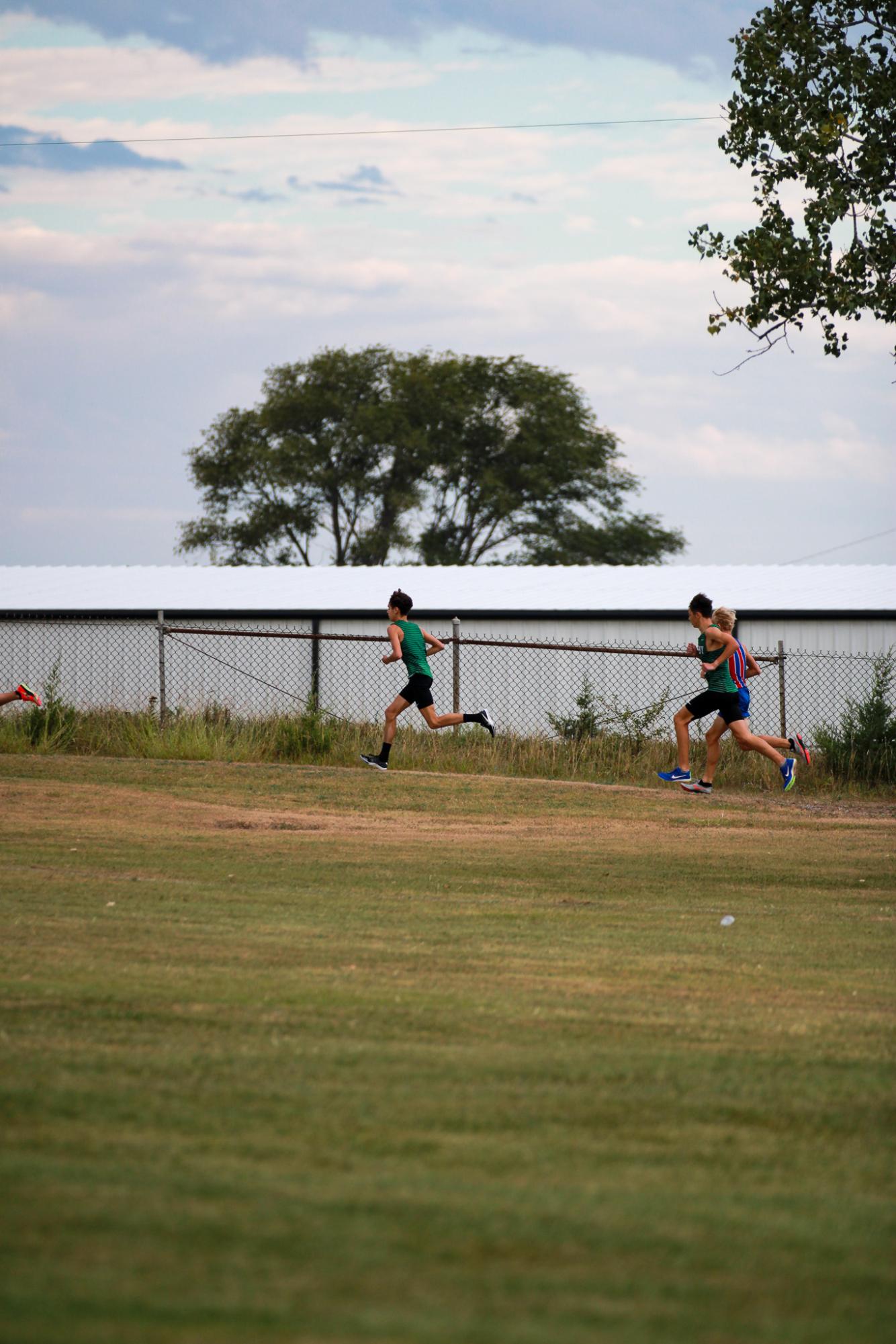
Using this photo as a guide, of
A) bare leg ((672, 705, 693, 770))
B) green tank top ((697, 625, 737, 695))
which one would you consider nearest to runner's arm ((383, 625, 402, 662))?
bare leg ((672, 705, 693, 770))

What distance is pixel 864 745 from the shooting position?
1817 cm

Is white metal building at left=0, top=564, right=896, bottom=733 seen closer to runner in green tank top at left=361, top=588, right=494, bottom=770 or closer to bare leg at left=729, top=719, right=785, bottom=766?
runner in green tank top at left=361, top=588, right=494, bottom=770

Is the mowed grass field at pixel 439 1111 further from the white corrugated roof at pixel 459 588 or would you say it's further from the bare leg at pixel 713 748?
the white corrugated roof at pixel 459 588

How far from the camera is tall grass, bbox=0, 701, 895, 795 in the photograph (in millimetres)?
17547

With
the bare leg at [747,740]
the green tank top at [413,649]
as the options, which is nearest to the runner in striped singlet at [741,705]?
the bare leg at [747,740]

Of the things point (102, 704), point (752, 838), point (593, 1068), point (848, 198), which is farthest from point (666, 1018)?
point (102, 704)

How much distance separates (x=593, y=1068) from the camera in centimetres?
468

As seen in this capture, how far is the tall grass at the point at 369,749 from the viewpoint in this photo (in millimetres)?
17547

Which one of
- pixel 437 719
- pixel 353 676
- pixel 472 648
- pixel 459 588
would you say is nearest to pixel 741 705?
pixel 437 719

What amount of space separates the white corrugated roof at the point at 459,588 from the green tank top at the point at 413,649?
833 cm

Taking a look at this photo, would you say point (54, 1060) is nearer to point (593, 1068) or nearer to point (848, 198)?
point (593, 1068)

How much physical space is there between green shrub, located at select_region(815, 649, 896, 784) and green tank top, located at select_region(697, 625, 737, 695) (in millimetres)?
4569

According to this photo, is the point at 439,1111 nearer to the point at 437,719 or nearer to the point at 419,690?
the point at 419,690

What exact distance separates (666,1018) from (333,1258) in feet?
8.78
